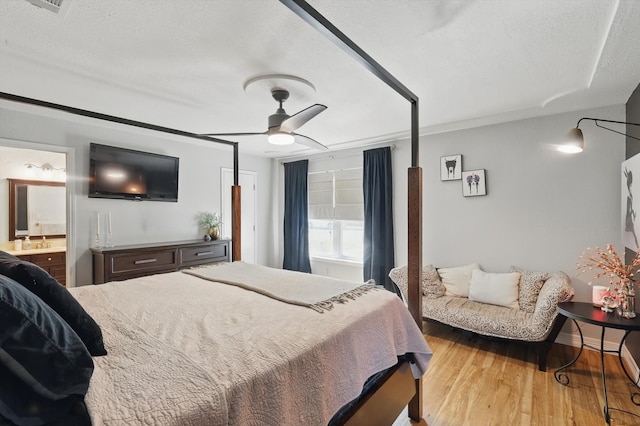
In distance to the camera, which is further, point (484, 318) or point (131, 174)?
point (131, 174)

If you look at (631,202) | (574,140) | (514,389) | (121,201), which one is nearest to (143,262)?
(121,201)

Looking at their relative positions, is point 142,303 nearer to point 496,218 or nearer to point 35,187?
point 496,218

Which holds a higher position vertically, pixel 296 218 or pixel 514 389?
pixel 296 218

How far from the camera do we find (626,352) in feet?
9.27

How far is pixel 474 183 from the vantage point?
3.73 metres

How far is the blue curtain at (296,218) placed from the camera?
5.47 meters

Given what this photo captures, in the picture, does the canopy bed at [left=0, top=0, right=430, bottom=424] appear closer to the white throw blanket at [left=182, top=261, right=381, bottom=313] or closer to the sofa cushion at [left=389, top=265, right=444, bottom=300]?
the white throw blanket at [left=182, top=261, right=381, bottom=313]

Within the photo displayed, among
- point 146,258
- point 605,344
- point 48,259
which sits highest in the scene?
point 146,258

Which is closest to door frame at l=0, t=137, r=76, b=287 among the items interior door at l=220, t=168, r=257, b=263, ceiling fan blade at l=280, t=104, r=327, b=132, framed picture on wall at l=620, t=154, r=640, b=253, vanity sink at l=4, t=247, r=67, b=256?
vanity sink at l=4, t=247, r=67, b=256

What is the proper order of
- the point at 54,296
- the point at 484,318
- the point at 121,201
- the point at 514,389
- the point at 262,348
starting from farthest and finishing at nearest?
the point at 121,201 → the point at 484,318 → the point at 514,389 → the point at 262,348 → the point at 54,296

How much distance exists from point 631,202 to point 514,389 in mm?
1795

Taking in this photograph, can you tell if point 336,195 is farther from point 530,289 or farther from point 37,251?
point 37,251

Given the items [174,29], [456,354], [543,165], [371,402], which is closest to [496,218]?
[543,165]

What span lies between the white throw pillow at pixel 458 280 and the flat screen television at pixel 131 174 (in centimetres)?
377
